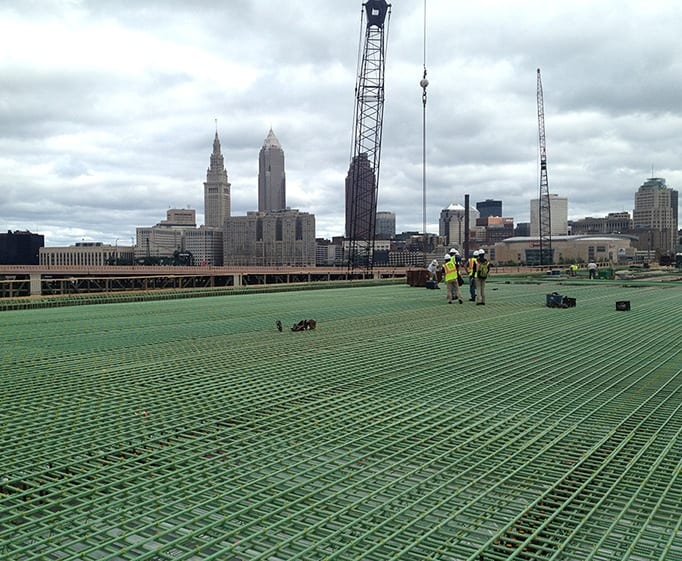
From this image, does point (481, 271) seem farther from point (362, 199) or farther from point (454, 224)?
point (454, 224)

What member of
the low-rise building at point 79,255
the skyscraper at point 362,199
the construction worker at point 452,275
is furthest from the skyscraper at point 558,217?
the construction worker at point 452,275

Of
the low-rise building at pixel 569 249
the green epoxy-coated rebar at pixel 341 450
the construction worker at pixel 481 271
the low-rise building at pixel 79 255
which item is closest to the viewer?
the green epoxy-coated rebar at pixel 341 450

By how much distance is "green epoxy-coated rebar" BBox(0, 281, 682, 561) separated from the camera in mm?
2814

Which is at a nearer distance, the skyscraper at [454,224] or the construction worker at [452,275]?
the construction worker at [452,275]

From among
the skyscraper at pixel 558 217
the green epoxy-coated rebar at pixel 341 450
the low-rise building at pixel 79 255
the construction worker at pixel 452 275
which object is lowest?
the green epoxy-coated rebar at pixel 341 450

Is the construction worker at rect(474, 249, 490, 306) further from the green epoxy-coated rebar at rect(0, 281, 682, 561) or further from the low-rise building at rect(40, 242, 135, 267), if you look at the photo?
the low-rise building at rect(40, 242, 135, 267)

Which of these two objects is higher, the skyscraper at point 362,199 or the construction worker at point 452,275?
the skyscraper at point 362,199

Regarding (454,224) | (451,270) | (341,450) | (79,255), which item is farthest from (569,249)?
(341,450)

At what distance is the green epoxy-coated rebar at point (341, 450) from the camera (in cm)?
281

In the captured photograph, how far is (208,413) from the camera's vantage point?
190 inches

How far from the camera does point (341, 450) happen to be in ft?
13.2

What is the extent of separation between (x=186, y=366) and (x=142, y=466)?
10.4 feet

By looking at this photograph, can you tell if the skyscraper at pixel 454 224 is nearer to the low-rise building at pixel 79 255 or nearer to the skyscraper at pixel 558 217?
the skyscraper at pixel 558 217

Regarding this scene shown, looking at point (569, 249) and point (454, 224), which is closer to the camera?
point (569, 249)
